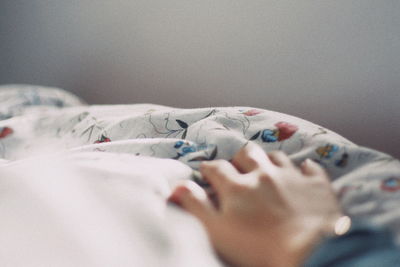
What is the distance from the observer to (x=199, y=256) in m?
0.41

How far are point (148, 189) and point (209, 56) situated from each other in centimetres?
56

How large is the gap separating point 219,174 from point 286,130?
0.14 meters

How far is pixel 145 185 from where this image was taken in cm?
47

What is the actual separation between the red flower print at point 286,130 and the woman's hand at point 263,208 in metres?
0.04

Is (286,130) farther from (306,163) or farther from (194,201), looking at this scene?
(194,201)

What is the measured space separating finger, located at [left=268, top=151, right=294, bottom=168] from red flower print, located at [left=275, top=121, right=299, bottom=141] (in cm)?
3

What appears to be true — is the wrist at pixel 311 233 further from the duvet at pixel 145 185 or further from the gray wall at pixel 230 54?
the gray wall at pixel 230 54

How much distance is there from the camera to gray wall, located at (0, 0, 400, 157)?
0.76 metres


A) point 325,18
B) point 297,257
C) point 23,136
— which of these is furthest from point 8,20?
point 297,257

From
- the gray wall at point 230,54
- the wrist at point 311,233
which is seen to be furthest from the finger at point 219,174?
the gray wall at point 230,54

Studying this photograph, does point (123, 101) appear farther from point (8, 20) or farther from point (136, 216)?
point (136, 216)

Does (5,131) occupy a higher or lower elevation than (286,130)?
lower

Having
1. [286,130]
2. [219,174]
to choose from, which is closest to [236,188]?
[219,174]

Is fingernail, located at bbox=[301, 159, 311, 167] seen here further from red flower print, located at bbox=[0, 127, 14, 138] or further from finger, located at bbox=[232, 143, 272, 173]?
red flower print, located at bbox=[0, 127, 14, 138]
